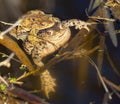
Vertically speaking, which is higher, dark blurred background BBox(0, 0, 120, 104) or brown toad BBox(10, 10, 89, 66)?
brown toad BBox(10, 10, 89, 66)

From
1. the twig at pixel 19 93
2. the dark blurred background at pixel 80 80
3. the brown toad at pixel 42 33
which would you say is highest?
the brown toad at pixel 42 33

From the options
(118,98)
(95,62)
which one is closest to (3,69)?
(95,62)

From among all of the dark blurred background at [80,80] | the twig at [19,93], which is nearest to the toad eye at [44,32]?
the dark blurred background at [80,80]

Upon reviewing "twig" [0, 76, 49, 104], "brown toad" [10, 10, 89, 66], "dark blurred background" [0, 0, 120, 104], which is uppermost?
"brown toad" [10, 10, 89, 66]

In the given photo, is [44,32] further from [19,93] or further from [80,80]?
[19,93]

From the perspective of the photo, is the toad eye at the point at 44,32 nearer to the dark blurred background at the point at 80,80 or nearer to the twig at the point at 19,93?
the dark blurred background at the point at 80,80

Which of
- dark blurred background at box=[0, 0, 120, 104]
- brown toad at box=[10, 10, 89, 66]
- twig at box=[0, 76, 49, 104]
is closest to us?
twig at box=[0, 76, 49, 104]

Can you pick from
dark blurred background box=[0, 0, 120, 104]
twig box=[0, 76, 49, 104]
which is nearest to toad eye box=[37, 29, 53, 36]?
dark blurred background box=[0, 0, 120, 104]

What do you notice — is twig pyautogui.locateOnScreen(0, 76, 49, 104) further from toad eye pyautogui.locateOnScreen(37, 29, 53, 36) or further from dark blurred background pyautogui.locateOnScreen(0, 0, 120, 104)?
toad eye pyautogui.locateOnScreen(37, 29, 53, 36)
